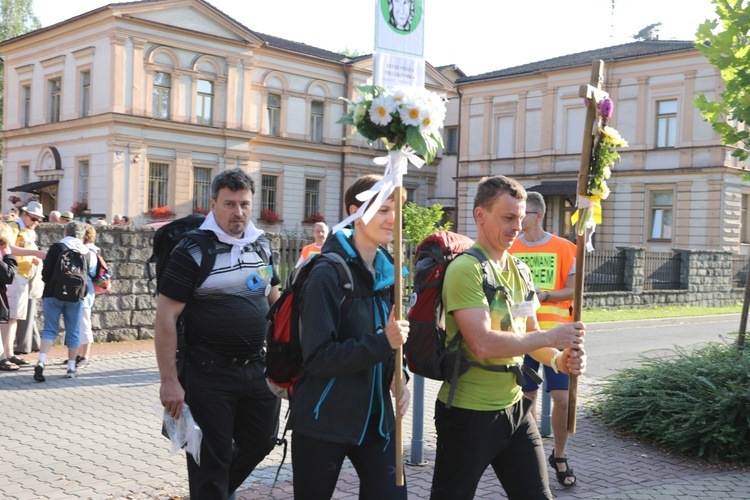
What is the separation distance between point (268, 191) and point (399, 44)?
38.3m

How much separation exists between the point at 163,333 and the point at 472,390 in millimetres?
1596

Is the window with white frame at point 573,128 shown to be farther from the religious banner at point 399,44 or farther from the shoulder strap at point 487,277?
the religious banner at point 399,44

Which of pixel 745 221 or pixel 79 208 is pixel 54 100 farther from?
pixel 745 221

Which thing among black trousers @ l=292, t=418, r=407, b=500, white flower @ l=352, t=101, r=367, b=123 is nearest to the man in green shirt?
black trousers @ l=292, t=418, r=407, b=500

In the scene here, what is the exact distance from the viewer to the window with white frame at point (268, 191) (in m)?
41.0

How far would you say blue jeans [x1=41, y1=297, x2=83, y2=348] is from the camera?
981cm

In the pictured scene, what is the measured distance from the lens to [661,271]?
24.7 metres

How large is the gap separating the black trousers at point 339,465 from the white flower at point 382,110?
1.37 meters

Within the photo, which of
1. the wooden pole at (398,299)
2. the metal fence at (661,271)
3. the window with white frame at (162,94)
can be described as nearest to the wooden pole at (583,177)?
the wooden pole at (398,299)

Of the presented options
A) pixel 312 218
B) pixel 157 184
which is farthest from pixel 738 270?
pixel 157 184

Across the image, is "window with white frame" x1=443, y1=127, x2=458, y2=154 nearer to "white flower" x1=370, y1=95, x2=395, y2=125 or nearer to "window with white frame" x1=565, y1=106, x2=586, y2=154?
"window with white frame" x1=565, y1=106, x2=586, y2=154

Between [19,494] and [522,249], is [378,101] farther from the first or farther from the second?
[19,494]

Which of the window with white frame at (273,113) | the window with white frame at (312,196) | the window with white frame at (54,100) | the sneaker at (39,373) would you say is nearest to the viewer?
the sneaker at (39,373)

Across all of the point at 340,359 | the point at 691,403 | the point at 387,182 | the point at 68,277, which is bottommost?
the point at 691,403
